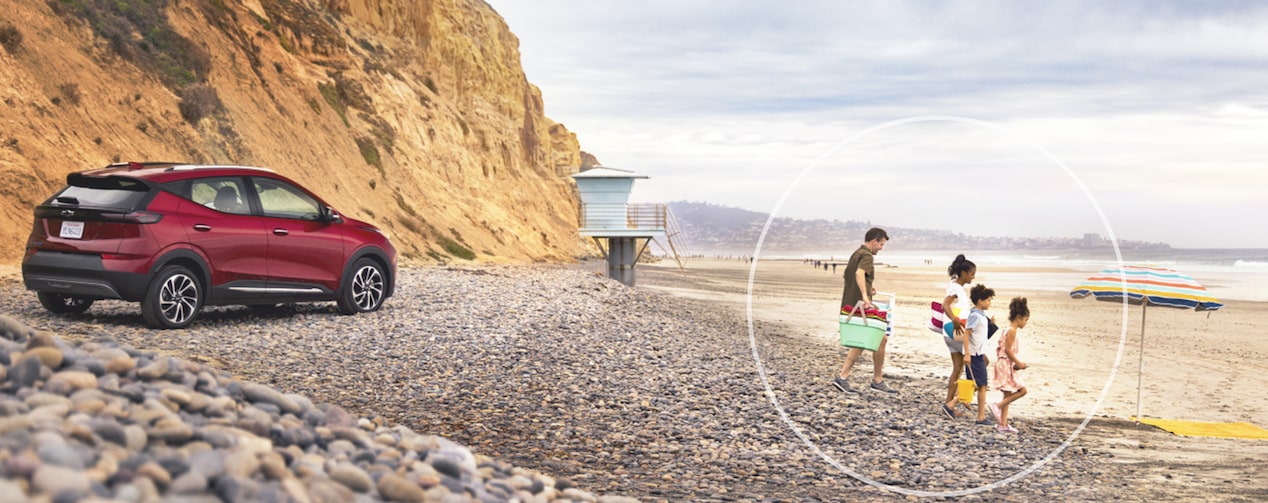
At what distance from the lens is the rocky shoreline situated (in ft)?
18.2

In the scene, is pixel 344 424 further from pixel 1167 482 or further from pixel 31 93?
pixel 31 93

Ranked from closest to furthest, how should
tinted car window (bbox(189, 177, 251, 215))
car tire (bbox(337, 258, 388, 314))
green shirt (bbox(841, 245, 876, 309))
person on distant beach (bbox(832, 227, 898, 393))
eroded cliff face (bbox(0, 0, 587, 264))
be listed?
person on distant beach (bbox(832, 227, 898, 393)) < green shirt (bbox(841, 245, 876, 309)) < tinted car window (bbox(189, 177, 251, 215)) < car tire (bbox(337, 258, 388, 314)) < eroded cliff face (bbox(0, 0, 587, 264))

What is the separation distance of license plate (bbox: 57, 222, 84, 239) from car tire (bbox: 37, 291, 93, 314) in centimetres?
100

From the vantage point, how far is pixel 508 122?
6719cm

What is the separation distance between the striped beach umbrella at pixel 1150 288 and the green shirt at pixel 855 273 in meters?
2.16

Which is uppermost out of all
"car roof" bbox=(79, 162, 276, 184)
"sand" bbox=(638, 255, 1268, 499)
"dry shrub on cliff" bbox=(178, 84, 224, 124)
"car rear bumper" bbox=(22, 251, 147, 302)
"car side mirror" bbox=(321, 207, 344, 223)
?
"dry shrub on cliff" bbox=(178, 84, 224, 124)

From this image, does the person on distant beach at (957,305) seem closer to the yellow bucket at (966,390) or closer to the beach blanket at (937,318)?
the yellow bucket at (966,390)

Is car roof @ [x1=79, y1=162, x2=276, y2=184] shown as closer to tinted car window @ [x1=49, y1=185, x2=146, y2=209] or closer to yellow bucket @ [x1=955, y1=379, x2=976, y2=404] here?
tinted car window @ [x1=49, y1=185, x2=146, y2=209]

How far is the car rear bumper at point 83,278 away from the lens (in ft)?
35.7

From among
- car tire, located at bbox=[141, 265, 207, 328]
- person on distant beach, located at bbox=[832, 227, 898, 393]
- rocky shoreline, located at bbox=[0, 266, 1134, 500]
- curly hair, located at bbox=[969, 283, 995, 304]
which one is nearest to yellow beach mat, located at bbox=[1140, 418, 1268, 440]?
rocky shoreline, located at bbox=[0, 266, 1134, 500]

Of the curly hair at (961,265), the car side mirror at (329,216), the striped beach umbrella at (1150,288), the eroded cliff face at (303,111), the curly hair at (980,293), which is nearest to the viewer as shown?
the curly hair at (961,265)

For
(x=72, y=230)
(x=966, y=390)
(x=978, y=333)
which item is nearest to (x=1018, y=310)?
(x=978, y=333)

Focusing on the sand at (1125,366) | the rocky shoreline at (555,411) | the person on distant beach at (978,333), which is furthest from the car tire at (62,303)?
the person on distant beach at (978,333)

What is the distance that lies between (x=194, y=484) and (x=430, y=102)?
4789 cm
